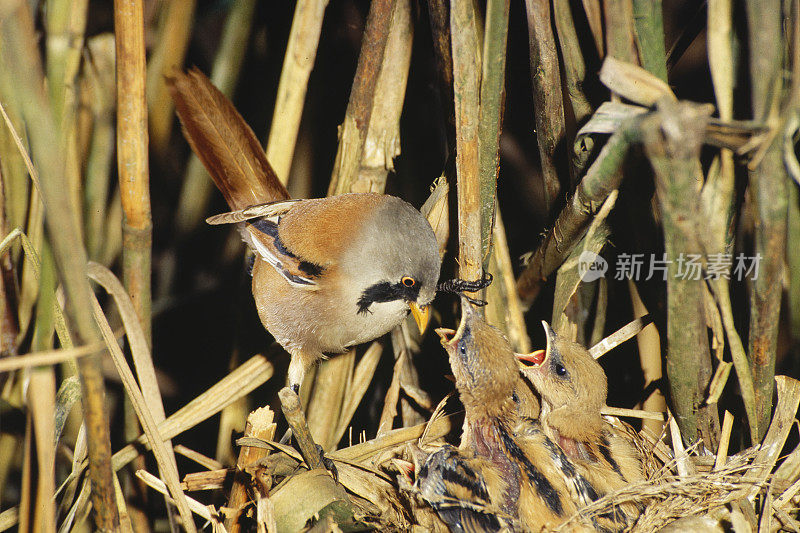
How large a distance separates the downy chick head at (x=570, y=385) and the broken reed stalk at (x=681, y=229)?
252mm

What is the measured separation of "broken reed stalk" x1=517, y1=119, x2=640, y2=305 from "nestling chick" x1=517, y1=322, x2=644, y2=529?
19 centimetres

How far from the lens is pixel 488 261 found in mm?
1713

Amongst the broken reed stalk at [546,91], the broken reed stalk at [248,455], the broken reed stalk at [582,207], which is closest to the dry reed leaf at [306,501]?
the broken reed stalk at [248,455]

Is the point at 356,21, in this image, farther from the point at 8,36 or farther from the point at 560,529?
the point at 560,529

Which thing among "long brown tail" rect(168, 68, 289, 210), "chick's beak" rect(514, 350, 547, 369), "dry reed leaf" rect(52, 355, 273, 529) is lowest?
"dry reed leaf" rect(52, 355, 273, 529)

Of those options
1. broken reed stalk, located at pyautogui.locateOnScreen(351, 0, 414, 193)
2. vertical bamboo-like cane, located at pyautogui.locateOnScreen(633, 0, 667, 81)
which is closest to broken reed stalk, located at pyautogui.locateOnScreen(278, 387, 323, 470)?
broken reed stalk, located at pyautogui.locateOnScreen(351, 0, 414, 193)

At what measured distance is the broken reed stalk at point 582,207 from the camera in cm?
127

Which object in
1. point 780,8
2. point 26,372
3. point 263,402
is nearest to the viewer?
point 780,8

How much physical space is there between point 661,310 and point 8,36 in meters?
1.43

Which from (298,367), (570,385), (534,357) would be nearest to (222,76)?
(298,367)

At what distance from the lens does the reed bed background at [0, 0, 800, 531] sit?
46.1 inches

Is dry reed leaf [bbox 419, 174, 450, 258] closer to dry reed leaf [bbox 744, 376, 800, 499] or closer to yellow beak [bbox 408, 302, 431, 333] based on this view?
yellow beak [bbox 408, 302, 431, 333]

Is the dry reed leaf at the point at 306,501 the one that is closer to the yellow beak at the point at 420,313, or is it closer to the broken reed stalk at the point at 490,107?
the yellow beak at the point at 420,313

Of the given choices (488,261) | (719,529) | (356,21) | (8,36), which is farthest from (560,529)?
(356,21)
